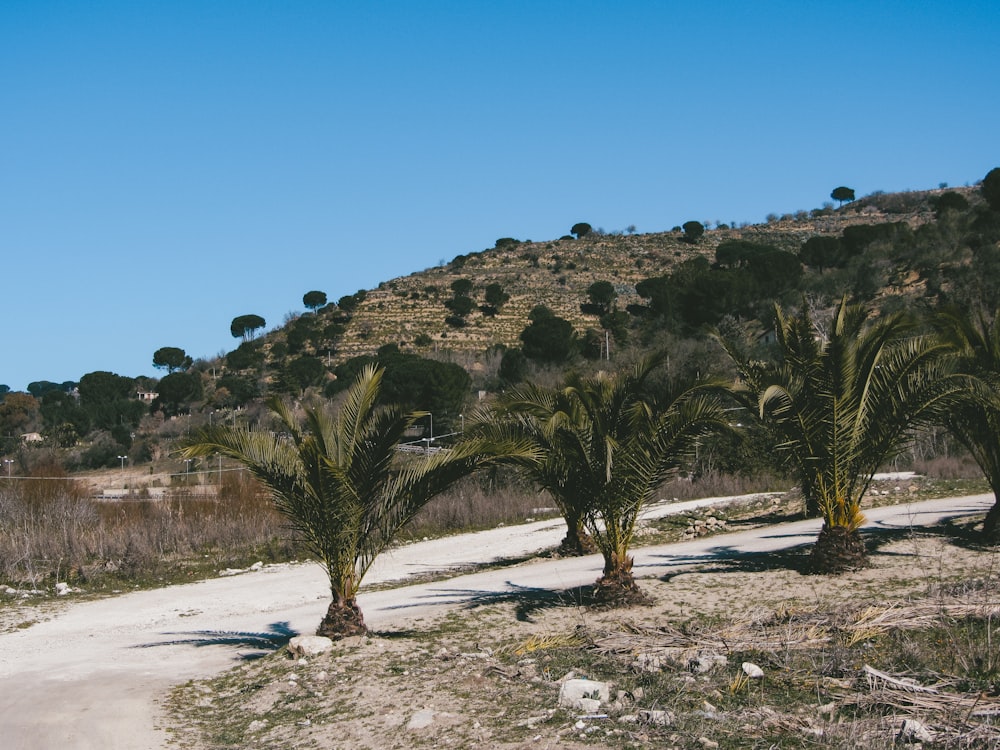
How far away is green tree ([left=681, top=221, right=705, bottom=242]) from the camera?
309 ft

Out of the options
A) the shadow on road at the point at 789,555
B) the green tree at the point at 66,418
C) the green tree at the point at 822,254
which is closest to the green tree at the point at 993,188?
the green tree at the point at 822,254

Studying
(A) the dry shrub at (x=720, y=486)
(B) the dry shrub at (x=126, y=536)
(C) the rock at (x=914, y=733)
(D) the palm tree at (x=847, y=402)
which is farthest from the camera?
(A) the dry shrub at (x=720, y=486)

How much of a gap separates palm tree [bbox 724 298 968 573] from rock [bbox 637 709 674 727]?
6.39 meters

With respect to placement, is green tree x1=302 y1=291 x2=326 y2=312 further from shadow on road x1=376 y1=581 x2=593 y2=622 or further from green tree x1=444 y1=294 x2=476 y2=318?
shadow on road x1=376 y1=581 x2=593 y2=622

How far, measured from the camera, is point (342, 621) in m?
11.5

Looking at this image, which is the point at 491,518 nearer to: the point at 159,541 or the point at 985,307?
the point at 159,541

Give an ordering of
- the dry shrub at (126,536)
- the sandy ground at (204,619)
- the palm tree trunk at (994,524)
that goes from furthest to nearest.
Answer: the dry shrub at (126,536) → the palm tree trunk at (994,524) → the sandy ground at (204,619)

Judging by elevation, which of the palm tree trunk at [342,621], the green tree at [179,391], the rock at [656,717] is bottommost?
the rock at [656,717]

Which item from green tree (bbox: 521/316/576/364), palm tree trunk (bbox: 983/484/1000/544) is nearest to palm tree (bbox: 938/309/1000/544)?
palm tree trunk (bbox: 983/484/1000/544)

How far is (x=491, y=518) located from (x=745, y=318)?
35882 mm

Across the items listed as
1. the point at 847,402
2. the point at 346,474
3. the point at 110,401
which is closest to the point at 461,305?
the point at 110,401

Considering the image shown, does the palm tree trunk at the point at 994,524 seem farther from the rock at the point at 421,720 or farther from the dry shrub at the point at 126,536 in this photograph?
the dry shrub at the point at 126,536

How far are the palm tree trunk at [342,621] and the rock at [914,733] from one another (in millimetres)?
6173

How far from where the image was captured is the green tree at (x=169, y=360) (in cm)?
9250
